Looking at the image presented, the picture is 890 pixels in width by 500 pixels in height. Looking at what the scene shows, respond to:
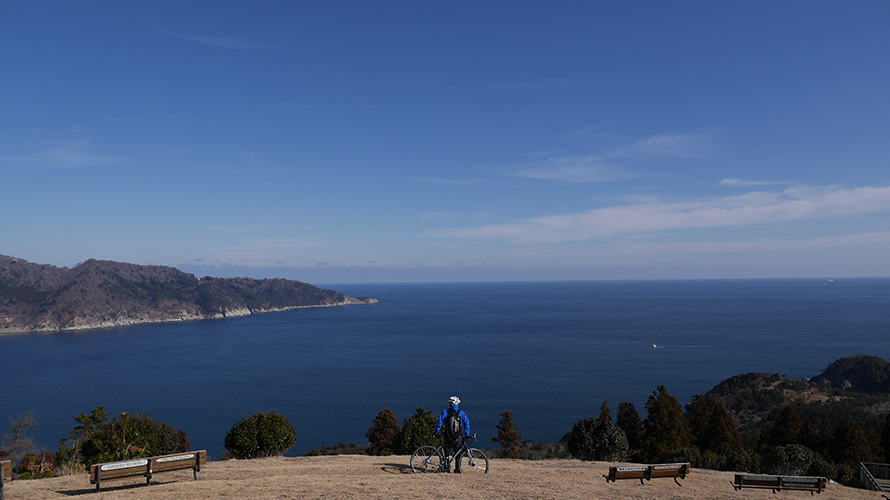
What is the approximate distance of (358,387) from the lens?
78.3m

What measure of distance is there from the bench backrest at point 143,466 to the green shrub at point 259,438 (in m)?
8.81

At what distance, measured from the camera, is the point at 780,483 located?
1334 cm

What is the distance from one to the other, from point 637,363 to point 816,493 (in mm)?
83827

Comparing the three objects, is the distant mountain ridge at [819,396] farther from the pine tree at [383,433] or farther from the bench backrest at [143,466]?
the bench backrest at [143,466]

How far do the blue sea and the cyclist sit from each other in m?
45.0

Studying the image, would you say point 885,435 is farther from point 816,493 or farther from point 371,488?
point 371,488

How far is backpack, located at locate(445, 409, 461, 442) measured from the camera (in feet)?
39.8

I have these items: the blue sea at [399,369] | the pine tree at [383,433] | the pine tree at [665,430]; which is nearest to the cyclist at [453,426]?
the pine tree at [383,433]

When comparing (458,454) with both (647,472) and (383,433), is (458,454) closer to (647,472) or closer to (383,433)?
(647,472)

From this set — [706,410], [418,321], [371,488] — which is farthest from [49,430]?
[418,321]

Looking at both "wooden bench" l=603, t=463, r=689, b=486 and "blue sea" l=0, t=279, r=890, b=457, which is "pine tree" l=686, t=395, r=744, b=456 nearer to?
"blue sea" l=0, t=279, r=890, b=457

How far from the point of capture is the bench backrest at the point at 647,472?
13.6 m

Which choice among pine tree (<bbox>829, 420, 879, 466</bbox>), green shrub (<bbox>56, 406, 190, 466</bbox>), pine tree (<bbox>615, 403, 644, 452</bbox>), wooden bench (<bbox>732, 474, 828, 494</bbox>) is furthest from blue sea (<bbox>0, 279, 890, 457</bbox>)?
wooden bench (<bbox>732, 474, 828, 494</bbox>)

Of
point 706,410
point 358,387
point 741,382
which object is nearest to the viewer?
point 706,410
